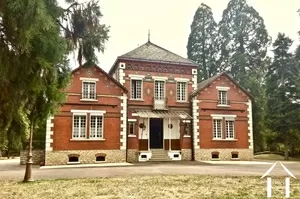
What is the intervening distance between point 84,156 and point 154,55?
32.5 feet

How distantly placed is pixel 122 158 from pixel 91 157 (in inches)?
89.1

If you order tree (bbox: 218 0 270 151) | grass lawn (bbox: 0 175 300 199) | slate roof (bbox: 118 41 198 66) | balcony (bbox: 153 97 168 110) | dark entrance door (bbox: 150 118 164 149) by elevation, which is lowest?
grass lawn (bbox: 0 175 300 199)

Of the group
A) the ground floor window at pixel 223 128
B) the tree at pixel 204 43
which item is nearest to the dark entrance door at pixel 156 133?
the ground floor window at pixel 223 128

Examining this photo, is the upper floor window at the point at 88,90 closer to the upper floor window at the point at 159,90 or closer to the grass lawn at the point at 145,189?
the upper floor window at the point at 159,90

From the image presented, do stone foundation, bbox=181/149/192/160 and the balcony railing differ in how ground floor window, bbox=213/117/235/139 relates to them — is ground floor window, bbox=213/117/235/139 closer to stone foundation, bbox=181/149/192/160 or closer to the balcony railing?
the balcony railing

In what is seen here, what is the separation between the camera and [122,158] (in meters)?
23.3

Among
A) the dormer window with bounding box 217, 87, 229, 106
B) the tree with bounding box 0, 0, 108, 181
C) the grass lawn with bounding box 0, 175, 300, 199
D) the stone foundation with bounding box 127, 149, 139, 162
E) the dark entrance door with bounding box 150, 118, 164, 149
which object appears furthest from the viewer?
the dormer window with bounding box 217, 87, 229, 106

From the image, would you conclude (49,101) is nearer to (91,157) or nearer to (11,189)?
(11,189)

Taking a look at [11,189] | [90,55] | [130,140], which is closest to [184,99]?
[130,140]

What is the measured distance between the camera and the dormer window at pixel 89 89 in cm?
2317

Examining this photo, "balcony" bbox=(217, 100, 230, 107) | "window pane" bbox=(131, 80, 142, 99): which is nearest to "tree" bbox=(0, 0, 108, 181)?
"window pane" bbox=(131, 80, 142, 99)

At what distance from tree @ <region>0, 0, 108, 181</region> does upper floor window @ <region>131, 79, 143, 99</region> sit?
670 inches

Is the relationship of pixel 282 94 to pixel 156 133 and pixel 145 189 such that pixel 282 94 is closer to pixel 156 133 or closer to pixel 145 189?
pixel 156 133

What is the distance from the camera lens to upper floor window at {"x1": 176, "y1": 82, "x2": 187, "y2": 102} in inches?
1022
